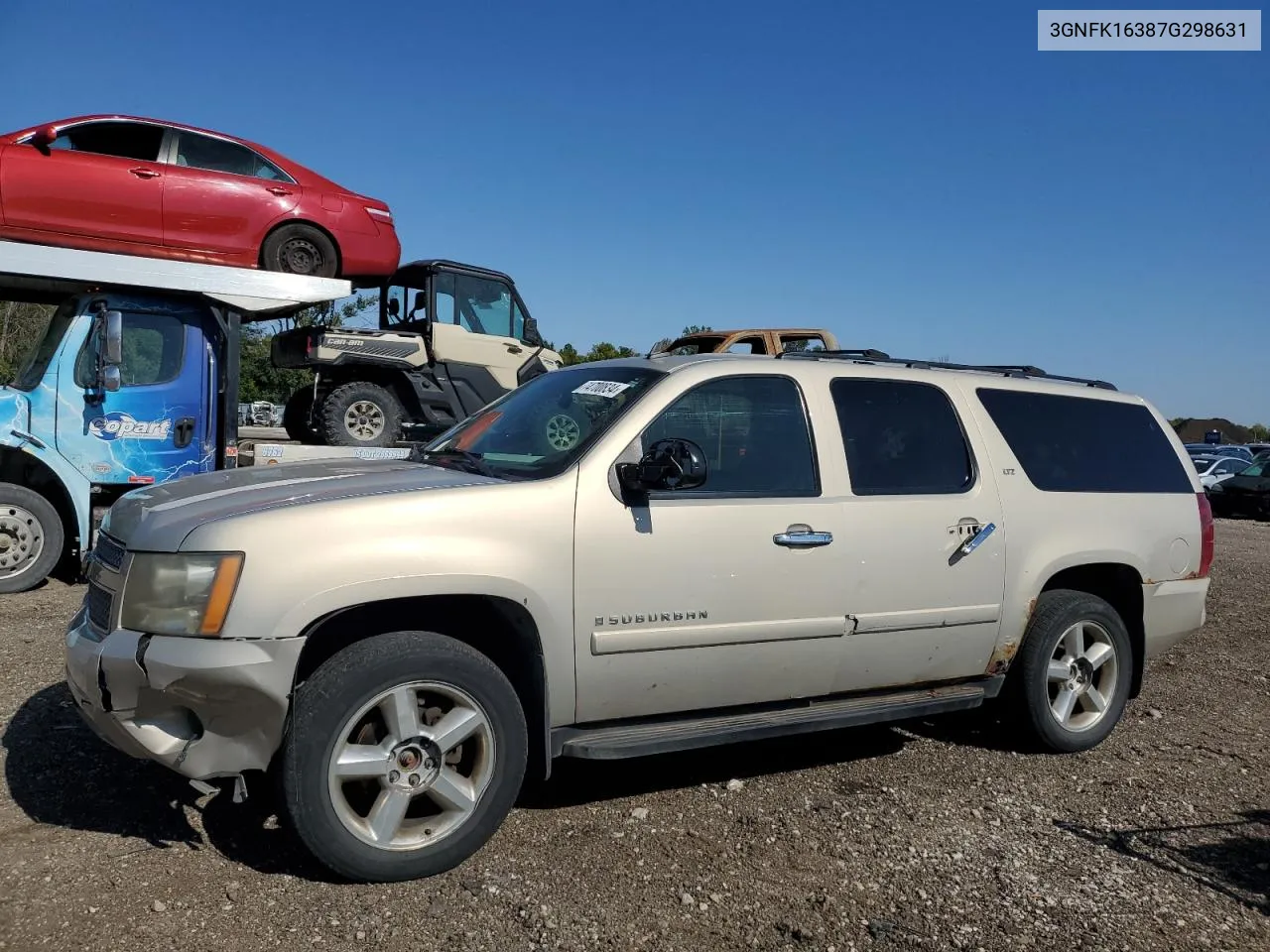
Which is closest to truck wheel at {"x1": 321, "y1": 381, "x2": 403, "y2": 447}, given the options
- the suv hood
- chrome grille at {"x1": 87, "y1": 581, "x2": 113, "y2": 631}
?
the suv hood

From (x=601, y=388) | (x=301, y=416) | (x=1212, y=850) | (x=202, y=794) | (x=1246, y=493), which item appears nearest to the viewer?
(x=1212, y=850)

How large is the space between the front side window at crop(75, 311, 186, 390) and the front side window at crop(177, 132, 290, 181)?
158cm

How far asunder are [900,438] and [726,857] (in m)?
1.97

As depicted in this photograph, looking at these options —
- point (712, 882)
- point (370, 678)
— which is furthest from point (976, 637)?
point (370, 678)

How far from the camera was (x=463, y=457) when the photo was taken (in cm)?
418

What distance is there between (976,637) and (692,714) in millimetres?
1449

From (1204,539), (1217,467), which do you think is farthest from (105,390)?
(1217,467)

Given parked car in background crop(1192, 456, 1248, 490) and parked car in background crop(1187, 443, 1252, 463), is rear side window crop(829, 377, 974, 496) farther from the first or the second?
parked car in background crop(1187, 443, 1252, 463)

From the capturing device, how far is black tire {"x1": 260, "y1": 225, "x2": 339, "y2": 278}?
28.7ft

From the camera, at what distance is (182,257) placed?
8.31 metres

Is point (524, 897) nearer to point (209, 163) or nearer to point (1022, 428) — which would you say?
point (1022, 428)

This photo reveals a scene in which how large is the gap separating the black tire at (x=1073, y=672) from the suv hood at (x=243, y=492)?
2770mm

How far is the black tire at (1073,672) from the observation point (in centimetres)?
472

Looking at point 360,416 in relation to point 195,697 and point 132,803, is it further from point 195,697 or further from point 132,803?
point 195,697
